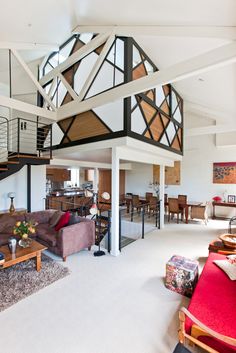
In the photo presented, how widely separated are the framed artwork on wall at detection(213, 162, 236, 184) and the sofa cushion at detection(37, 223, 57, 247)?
7.10m

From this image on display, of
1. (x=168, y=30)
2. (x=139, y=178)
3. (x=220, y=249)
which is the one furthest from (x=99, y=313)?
(x=139, y=178)

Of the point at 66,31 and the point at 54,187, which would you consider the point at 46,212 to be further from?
the point at 66,31

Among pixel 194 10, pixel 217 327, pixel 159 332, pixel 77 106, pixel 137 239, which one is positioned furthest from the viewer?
pixel 137 239

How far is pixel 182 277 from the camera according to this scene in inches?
110

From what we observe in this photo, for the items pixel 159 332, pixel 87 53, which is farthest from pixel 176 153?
pixel 159 332

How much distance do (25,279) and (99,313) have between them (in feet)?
5.02

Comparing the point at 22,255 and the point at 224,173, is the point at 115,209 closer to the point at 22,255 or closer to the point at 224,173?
the point at 22,255

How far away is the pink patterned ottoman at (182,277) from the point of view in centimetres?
276

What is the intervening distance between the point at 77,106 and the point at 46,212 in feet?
10.4

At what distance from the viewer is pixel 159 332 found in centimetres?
211

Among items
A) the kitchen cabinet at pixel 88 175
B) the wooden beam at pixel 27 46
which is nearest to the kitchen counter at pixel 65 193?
the kitchen cabinet at pixel 88 175

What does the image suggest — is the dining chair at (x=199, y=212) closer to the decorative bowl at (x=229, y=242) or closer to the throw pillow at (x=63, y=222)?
the decorative bowl at (x=229, y=242)

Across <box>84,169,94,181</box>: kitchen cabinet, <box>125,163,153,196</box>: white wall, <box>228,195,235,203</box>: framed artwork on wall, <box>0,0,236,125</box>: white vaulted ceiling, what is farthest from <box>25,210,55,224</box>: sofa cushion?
<box>228,195,235,203</box>: framed artwork on wall

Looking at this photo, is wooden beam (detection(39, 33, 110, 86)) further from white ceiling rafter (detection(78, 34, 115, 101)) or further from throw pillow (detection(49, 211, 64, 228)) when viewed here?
throw pillow (detection(49, 211, 64, 228))
